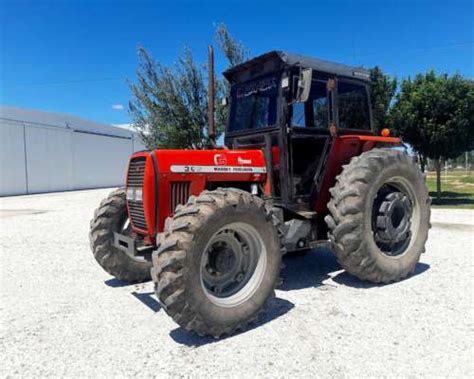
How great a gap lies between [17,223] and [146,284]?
317 inches

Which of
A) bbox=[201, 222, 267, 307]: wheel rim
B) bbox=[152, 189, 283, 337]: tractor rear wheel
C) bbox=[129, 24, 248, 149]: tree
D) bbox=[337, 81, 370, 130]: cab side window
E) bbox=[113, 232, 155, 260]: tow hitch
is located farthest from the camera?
bbox=[129, 24, 248, 149]: tree

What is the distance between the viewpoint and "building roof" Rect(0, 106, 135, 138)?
26000 millimetres

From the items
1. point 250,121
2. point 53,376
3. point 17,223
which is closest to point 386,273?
point 250,121

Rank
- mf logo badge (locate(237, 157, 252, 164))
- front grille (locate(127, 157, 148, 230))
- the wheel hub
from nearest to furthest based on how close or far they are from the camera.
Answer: front grille (locate(127, 157, 148, 230))
mf logo badge (locate(237, 157, 252, 164))
the wheel hub

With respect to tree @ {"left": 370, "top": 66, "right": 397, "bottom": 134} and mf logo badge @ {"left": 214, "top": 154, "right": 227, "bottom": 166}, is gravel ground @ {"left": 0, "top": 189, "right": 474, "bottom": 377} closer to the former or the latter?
mf logo badge @ {"left": 214, "top": 154, "right": 227, "bottom": 166}

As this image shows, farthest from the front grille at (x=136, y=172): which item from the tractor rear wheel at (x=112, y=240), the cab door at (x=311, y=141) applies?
the cab door at (x=311, y=141)

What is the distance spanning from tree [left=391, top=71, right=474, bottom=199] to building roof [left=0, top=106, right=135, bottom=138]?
23868 mm

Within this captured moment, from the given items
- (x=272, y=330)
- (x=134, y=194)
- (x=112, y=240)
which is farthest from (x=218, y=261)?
(x=112, y=240)

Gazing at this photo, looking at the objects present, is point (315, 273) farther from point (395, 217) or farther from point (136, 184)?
point (136, 184)

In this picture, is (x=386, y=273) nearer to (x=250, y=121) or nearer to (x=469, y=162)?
(x=250, y=121)

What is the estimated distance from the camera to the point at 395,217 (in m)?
4.97

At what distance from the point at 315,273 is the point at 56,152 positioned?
91.5ft

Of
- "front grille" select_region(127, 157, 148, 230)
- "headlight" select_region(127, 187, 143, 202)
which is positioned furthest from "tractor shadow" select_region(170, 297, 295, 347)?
"headlight" select_region(127, 187, 143, 202)

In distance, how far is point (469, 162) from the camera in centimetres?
7131
